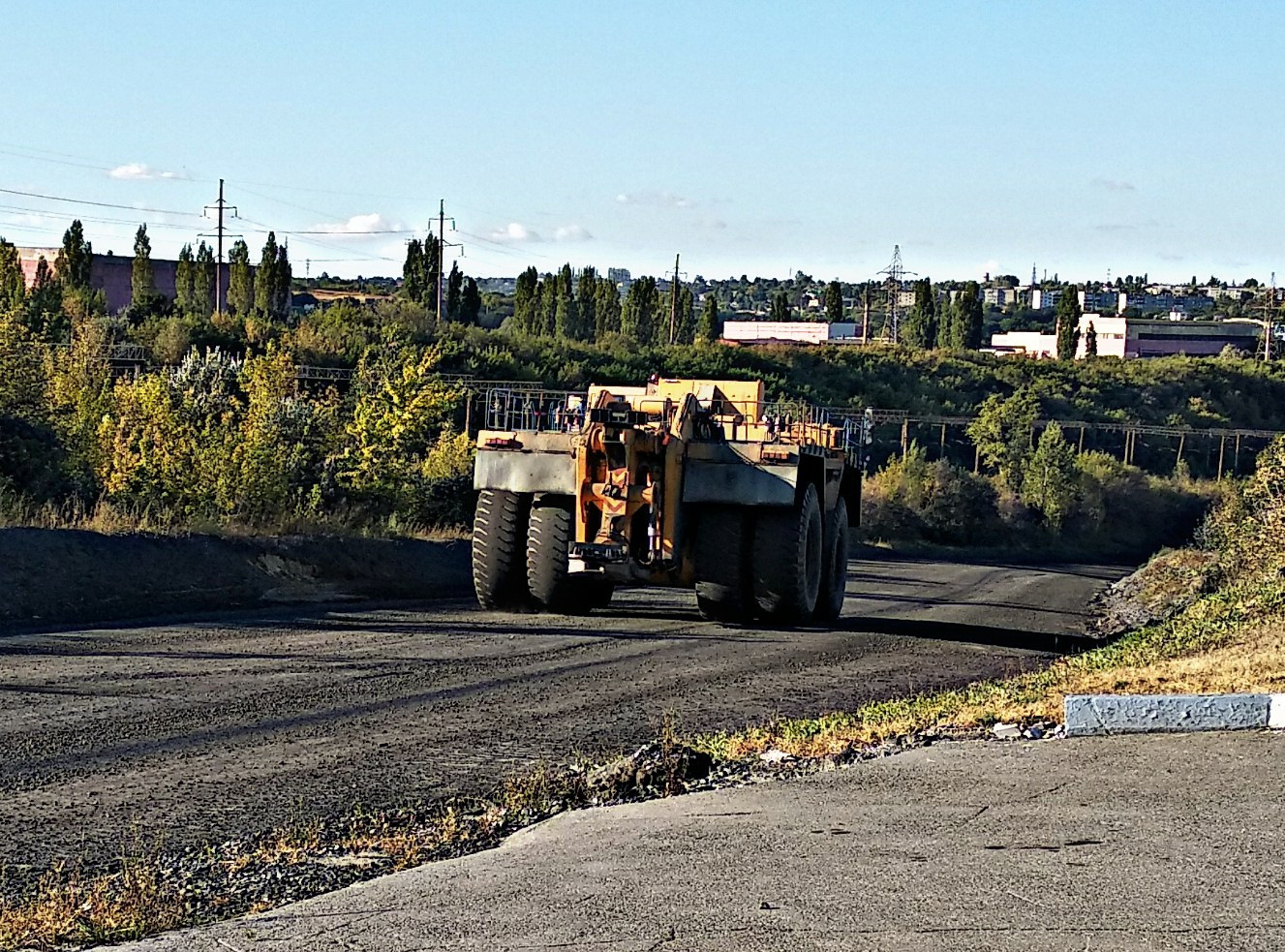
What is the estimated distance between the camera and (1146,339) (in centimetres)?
16738

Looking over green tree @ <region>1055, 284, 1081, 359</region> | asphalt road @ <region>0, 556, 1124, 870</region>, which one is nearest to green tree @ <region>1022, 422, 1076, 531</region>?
asphalt road @ <region>0, 556, 1124, 870</region>

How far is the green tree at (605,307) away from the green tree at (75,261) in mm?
35078

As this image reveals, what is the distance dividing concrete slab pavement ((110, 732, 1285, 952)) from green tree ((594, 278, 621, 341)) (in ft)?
329

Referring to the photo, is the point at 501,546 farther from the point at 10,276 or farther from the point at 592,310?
the point at 592,310

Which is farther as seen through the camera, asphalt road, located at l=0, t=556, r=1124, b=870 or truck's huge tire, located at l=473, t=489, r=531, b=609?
truck's huge tire, located at l=473, t=489, r=531, b=609

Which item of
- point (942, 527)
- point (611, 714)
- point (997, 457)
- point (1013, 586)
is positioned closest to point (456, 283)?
point (997, 457)

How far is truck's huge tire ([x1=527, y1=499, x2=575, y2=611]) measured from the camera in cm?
1970

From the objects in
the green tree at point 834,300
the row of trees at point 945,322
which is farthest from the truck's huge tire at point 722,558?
the green tree at point 834,300

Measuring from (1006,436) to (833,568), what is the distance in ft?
210

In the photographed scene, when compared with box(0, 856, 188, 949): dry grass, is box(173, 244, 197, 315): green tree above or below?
above

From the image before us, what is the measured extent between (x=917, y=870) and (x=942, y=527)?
55.3 meters

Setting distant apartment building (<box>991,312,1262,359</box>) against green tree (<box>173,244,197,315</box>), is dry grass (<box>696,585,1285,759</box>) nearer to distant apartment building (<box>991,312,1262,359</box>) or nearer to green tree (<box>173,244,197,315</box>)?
green tree (<box>173,244,197,315</box>)

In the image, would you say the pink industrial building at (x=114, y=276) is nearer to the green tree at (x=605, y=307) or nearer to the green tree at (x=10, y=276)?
the green tree at (x=605, y=307)

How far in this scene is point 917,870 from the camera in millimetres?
7395
